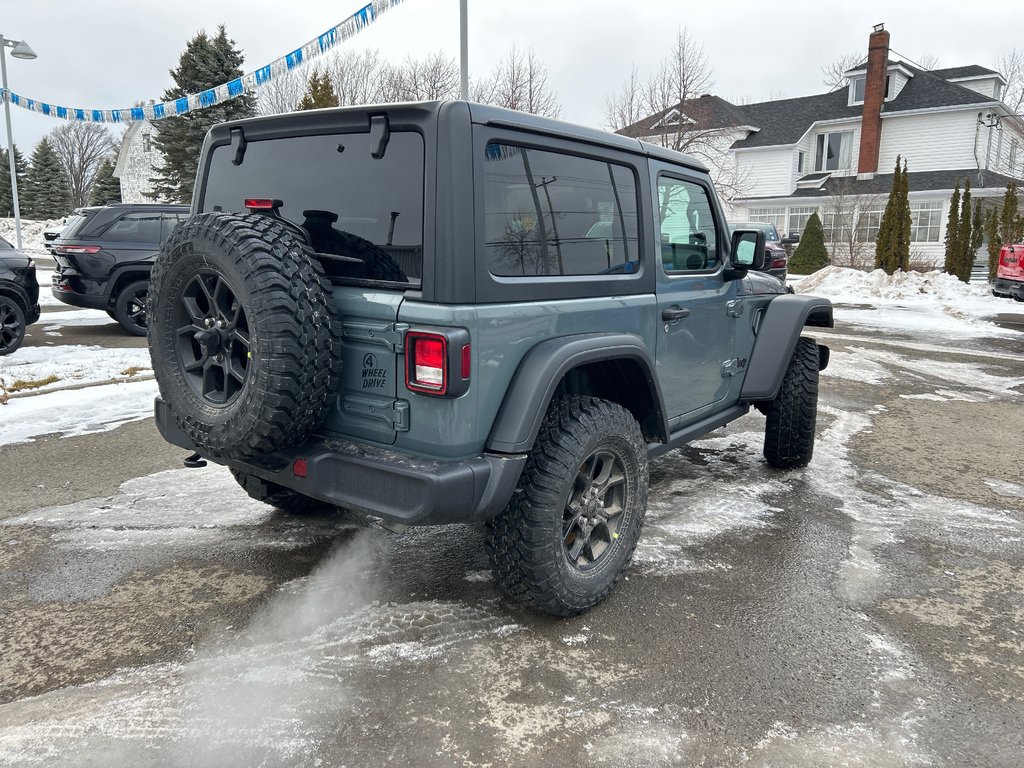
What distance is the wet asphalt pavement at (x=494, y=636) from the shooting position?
237 cm

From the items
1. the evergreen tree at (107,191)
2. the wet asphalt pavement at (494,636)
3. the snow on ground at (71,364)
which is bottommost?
the wet asphalt pavement at (494,636)

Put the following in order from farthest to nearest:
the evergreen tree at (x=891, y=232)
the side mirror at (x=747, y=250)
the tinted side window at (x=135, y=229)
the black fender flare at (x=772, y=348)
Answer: the evergreen tree at (x=891, y=232), the tinted side window at (x=135, y=229), the black fender flare at (x=772, y=348), the side mirror at (x=747, y=250)

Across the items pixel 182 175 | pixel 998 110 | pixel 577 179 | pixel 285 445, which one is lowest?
pixel 285 445

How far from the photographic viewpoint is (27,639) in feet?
9.57

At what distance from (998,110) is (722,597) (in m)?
32.3

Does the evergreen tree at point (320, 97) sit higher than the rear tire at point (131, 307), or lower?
higher

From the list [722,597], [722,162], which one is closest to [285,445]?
[722,597]

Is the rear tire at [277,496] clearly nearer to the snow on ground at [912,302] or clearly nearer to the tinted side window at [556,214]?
the tinted side window at [556,214]

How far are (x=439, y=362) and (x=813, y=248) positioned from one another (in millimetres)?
24849

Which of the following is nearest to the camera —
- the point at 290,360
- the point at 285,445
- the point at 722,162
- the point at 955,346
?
the point at 290,360

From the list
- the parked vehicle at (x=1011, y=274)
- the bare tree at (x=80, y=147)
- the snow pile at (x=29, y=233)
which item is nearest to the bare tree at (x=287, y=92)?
the snow pile at (x=29, y=233)

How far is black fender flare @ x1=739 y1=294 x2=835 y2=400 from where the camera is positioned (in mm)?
4543

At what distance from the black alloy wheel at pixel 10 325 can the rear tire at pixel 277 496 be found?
19.6 ft

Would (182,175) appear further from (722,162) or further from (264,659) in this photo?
(264,659)
